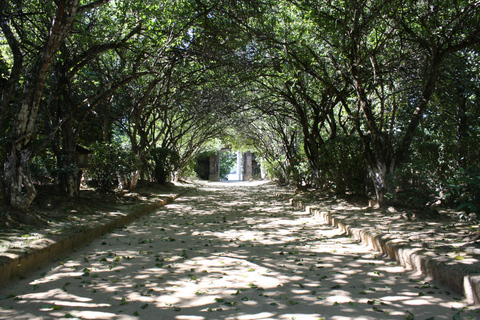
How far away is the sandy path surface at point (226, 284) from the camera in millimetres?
2785

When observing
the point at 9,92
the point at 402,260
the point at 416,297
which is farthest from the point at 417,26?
the point at 9,92

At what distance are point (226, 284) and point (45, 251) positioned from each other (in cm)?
237

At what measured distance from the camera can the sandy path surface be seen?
279cm

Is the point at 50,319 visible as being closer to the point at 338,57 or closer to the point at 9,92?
the point at 9,92

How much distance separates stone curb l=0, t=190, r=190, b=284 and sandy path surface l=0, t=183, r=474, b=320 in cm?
15

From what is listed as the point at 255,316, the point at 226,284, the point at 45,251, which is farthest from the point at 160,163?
the point at 255,316

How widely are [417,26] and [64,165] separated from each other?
8.78 metres

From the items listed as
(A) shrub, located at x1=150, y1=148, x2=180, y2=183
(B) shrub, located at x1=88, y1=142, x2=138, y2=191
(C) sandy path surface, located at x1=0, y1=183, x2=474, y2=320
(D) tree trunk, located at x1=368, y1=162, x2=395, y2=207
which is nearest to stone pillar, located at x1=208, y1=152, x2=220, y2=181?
(A) shrub, located at x1=150, y1=148, x2=180, y2=183

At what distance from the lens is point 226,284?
3482 mm

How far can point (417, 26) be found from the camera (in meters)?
8.06

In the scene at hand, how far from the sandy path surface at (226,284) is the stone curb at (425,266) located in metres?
0.10

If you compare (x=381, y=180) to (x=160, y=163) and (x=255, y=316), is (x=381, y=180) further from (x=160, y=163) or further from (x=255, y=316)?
(x=160, y=163)

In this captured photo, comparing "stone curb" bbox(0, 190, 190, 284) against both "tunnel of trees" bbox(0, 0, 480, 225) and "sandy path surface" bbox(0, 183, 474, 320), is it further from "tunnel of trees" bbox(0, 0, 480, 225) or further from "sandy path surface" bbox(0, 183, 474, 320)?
"tunnel of trees" bbox(0, 0, 480, 225)

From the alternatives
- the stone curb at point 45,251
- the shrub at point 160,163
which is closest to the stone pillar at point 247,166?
the shrub at point 160,163
